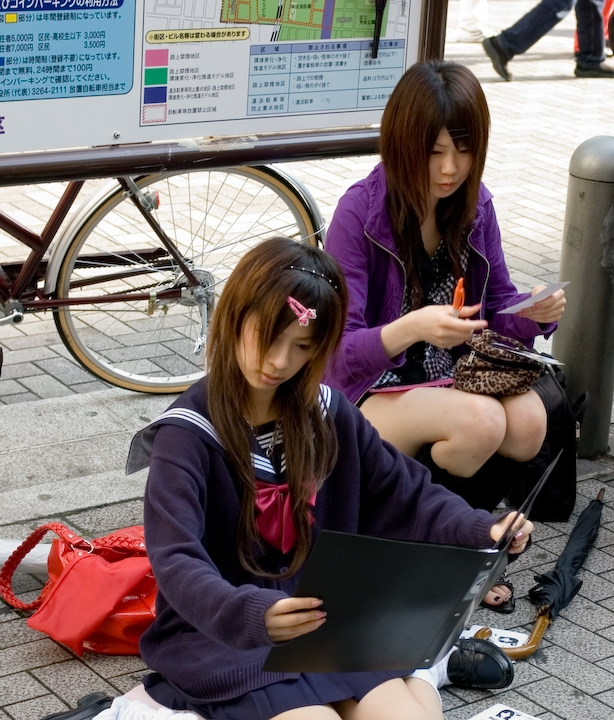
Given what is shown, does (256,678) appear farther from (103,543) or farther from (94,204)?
(94,204)

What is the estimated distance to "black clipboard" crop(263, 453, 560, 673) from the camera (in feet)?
5.37

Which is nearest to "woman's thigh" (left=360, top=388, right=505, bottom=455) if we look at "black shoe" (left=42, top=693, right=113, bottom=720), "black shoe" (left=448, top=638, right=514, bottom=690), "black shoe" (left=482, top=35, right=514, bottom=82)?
"black shoe" (left=448, top=638, right=514, bottom=690)

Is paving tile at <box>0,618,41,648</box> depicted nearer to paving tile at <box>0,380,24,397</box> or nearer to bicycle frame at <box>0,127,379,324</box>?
bicycle frame at <box>0,127,379,324</box>

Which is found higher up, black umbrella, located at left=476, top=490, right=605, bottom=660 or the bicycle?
the bicycle

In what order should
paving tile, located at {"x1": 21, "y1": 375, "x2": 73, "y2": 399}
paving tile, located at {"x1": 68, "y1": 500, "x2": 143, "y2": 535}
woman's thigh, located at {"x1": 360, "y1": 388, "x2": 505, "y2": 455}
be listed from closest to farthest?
1. woman's thigh, located at {"x1": 360, "y1": 388, "x2": 505, "y2": 455}
2. paving tile, located at {"x1": 68, "y1": 500, "x2": 143, "y2": 535}
3. paving tile, located at {"x1": 21, "y1": 375, "x2": 73, "y2": 399}

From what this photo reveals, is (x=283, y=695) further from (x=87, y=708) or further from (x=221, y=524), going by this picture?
(x=87, y=708)

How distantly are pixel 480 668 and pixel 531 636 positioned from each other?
0.88ft

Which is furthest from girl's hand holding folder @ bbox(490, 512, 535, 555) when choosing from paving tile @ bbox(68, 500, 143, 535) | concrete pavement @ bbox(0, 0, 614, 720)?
paving tile @ bbox(68, 500, 143, 535)

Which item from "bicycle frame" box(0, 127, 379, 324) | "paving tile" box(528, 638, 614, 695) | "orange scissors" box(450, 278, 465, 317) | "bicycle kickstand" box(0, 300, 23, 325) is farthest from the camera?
"bicycle kickstand" box(0, 300, 23, 325)

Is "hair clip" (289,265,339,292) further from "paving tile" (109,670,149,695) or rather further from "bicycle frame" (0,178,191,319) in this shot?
"bicycle frame" (0,178,191,319)

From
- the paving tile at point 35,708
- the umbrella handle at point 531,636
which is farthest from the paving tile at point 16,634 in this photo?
the umbrella handle at point 531,636

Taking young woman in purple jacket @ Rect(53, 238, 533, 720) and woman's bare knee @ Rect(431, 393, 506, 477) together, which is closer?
young woman in purple jacket @ Rect(53, 238, 533, 720)

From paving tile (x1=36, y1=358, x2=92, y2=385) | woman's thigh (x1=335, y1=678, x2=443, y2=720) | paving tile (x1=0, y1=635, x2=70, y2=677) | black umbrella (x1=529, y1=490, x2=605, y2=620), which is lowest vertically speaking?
paving tile (x1=0, y1=635, x2=70, y2=677)

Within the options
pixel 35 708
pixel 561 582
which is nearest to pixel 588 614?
pixel 561 582
